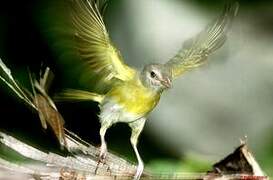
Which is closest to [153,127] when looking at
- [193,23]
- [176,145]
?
[176,145]

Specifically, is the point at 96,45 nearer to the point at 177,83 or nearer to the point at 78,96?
the point at 78,96

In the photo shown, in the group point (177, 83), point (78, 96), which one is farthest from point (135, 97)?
point (177, 83)

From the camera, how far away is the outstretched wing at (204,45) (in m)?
0.63

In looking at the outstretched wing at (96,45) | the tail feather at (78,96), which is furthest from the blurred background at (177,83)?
the outstretched wing at (96,45)

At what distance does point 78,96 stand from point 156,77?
194 mm

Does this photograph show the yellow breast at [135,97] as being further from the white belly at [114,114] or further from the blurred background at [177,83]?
the blurred background at [177,83]

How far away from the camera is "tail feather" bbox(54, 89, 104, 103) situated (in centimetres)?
65

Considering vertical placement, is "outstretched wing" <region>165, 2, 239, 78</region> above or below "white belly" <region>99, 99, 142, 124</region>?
above

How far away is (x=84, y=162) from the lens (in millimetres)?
546

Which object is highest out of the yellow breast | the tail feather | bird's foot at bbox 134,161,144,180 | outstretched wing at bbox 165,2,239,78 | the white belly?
outstretched wing at bbox 165,2,239,78

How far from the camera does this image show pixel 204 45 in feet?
2.13

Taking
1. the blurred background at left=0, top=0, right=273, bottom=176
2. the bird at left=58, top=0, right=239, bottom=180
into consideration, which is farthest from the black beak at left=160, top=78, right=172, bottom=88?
the blurred background at left=0, top=0, right=273, bottom=176

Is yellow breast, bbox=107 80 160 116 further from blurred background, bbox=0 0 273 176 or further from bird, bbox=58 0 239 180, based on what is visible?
blurred background, bbox=0 0 273 176

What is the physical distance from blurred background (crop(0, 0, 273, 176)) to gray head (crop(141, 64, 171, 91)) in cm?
16
